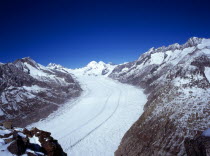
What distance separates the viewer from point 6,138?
53.3 feet

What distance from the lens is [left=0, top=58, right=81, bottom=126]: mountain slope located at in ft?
163

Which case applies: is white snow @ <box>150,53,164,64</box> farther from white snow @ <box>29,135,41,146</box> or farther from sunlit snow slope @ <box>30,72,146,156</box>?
white snow @ <box>29,135,41,146</box>

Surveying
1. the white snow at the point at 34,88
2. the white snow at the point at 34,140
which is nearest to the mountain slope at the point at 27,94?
the white snow at the point at 34,88

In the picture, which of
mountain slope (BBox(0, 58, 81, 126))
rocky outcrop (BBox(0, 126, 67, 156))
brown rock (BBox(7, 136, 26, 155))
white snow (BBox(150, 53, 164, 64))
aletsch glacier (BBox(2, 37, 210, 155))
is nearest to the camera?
brown rock (BBox(7, 136, 26, 155))

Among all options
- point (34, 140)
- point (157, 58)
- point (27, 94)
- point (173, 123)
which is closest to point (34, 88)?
point (27, 94)

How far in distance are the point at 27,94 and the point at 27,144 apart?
48.7 m

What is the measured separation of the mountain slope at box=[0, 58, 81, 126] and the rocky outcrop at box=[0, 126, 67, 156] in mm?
31198

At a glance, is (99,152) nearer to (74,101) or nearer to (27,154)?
(27,154)

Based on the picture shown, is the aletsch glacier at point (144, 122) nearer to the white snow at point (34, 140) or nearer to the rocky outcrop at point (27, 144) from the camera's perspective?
the rocky outcrop at point (27, 144)

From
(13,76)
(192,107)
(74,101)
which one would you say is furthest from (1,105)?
(192,107)

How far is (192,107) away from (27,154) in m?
26.1

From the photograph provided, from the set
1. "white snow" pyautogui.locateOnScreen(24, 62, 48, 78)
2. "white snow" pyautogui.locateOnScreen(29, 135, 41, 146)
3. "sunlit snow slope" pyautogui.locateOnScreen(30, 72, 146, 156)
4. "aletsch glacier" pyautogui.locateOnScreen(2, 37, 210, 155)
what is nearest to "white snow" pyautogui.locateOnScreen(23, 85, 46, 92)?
"white snow" pyautogui.locateOnScreen(24, 62, 48, 78)

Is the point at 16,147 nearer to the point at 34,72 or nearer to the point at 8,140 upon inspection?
the point at 8,140

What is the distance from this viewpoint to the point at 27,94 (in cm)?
5981
